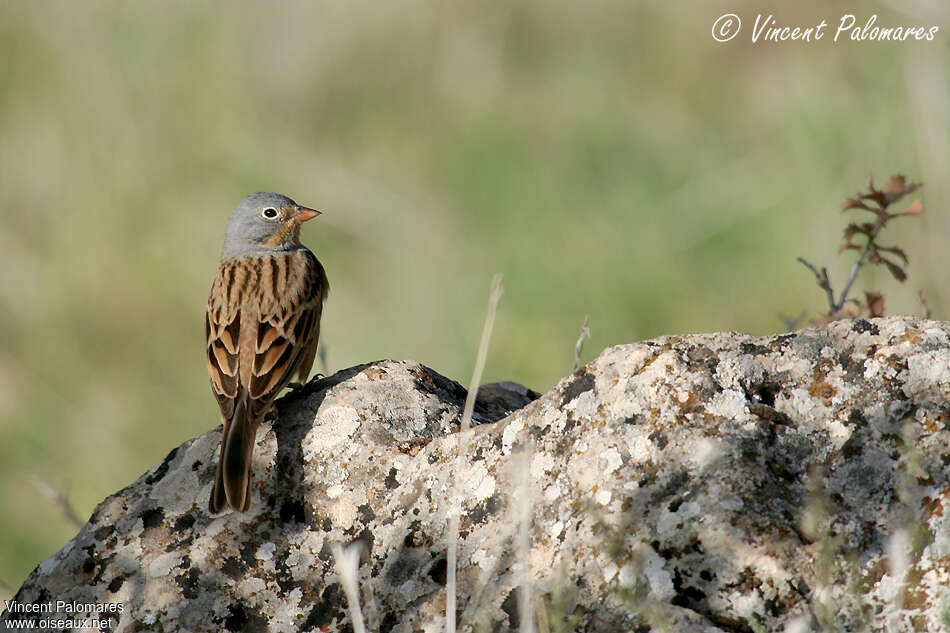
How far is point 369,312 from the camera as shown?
360 inches

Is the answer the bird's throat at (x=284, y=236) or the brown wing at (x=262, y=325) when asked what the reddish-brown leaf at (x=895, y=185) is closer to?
the brown wing at (x=262, y=325)

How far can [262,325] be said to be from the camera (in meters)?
5.46

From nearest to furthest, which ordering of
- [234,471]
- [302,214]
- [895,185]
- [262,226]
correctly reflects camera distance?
[234,471] → [895,185] → [262,226] → [302,214]

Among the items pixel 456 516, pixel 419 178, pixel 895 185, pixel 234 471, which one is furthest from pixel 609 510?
pixel 419 178

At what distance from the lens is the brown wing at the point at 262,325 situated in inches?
194

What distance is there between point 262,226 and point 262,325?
1.34 meters

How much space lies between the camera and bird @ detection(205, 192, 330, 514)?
4234 millimetres

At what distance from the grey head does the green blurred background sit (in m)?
1.83

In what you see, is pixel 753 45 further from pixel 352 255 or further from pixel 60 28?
pixel 60 28

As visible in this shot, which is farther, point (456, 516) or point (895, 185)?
point (895, 185)

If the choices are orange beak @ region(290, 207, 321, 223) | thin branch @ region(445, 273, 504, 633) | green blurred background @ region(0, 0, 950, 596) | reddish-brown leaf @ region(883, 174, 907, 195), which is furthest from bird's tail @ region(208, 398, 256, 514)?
green blurred background @ region(0, 0, 950, 596)

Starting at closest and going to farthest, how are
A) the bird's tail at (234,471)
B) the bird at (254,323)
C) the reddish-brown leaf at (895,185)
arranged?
1. the bird's tail at (234,471)
2. the bird at (254,323)
3. the reddish-brown leaf at (895,185)

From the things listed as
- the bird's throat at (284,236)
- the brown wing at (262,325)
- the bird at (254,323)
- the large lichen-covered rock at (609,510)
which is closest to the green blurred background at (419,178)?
the bird's throat at (284,236)

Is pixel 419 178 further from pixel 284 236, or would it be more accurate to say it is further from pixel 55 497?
pixel 55 497
